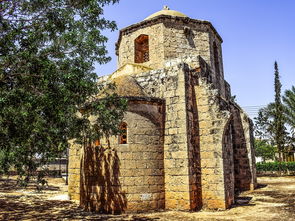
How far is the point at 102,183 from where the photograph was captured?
837 centimetres

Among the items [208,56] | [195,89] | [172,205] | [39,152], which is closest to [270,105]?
[208,56]

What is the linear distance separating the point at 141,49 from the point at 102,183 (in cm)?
758

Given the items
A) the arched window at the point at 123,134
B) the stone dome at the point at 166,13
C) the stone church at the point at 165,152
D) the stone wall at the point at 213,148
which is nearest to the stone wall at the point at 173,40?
the stone dome at the point at 166,13

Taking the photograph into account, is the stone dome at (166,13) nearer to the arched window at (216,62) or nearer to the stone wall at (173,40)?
the stone wall at (173,40)

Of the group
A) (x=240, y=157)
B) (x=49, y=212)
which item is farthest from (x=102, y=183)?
(x=240, y=157)

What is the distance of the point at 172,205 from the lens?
832 cm

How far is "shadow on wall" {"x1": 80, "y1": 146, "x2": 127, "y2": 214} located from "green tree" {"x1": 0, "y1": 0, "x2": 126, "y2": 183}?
182cm

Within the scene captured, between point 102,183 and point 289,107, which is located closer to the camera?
point 102,183

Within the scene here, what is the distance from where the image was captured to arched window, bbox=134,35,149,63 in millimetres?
13250

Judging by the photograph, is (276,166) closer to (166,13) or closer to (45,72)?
(166,13)

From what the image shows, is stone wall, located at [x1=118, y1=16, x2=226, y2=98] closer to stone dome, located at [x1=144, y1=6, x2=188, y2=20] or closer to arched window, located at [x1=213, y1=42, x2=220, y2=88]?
arched window, located at [x1=213, y1=42, x2=220, y2=88]

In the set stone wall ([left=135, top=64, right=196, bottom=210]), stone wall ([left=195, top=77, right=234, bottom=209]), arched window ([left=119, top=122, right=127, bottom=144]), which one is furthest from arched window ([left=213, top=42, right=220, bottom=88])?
→ arched window ([left=119, top=122, right=127, bottom=144])

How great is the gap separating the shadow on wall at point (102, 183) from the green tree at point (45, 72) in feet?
5.96

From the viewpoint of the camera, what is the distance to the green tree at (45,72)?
552 cm
